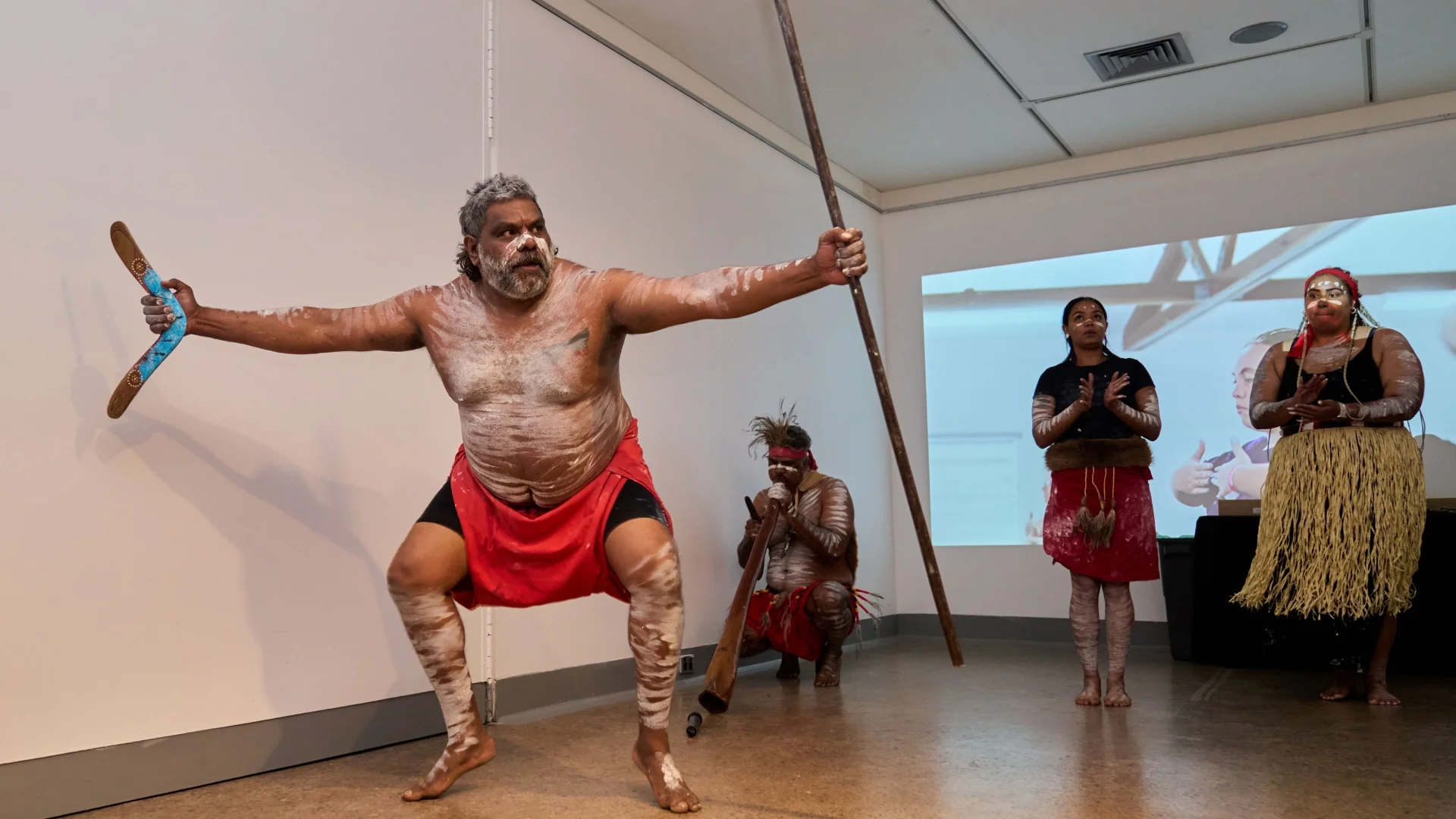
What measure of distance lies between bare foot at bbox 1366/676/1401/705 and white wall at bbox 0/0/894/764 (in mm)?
2609

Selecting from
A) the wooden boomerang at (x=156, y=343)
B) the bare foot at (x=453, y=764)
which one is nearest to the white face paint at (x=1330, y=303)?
the bare foot at (x=453, y=764)

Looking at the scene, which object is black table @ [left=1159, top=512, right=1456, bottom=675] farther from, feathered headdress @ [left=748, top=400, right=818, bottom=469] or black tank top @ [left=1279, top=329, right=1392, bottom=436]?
feathered headdress @ [left=748, top=400, right=818, bottom=469]

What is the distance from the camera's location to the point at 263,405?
9.61 ft

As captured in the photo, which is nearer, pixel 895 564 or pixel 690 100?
A: pixel 690 100

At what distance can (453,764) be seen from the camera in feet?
7.98

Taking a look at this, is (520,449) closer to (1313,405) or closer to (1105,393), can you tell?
(1105,393)

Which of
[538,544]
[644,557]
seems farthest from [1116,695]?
[538,544]

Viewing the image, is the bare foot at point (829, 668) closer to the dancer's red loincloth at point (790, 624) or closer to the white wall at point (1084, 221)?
the dancer's red loincloth at point (790, 624)

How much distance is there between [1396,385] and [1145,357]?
2.25 metres

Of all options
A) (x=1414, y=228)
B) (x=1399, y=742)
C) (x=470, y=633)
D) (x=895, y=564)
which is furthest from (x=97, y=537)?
(x=1414, y=228)

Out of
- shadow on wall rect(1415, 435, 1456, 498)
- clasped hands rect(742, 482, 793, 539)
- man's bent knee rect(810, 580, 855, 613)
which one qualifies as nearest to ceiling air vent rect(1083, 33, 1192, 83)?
shadow on wall rect(1415, 435, 1456, 498)

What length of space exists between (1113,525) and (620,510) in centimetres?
194

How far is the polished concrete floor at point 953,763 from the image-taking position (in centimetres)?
234

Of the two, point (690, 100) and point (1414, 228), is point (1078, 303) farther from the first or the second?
point (1414, 228)
